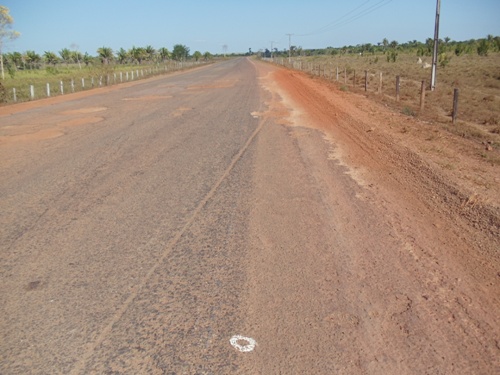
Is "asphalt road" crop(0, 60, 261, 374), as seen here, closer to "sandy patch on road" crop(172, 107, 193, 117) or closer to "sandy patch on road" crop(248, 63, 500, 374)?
"sandy patch on road" crop(248, 63, 500, 374)

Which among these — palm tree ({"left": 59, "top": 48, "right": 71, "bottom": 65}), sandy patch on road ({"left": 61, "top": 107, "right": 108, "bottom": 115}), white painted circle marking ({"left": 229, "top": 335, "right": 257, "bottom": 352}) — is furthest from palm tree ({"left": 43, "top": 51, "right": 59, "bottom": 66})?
white painted circle marking ({"left": 229, "top": 335, "right": 257, "bottom": 352})

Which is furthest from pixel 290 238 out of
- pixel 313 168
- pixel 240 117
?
pixel 240 117

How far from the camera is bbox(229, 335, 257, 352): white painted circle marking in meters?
3.32

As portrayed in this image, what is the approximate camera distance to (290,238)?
17.5 ft

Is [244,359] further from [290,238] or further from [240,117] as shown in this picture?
[240,117]

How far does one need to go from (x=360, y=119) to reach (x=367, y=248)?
10.4 meters

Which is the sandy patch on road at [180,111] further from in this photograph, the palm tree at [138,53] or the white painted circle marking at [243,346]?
the palm tree at [138,53]

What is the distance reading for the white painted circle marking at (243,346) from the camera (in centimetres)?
332

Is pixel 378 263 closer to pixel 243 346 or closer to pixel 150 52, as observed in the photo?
pixel 243 346

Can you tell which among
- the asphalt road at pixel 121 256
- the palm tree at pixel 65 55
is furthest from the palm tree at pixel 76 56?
the asphalt road at pixel 121 256

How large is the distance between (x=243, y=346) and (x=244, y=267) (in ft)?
4.28

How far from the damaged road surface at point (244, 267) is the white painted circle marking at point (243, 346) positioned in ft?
0.04

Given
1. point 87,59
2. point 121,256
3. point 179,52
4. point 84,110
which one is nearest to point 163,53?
point 179,52

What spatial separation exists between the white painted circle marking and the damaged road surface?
0.04 ft
